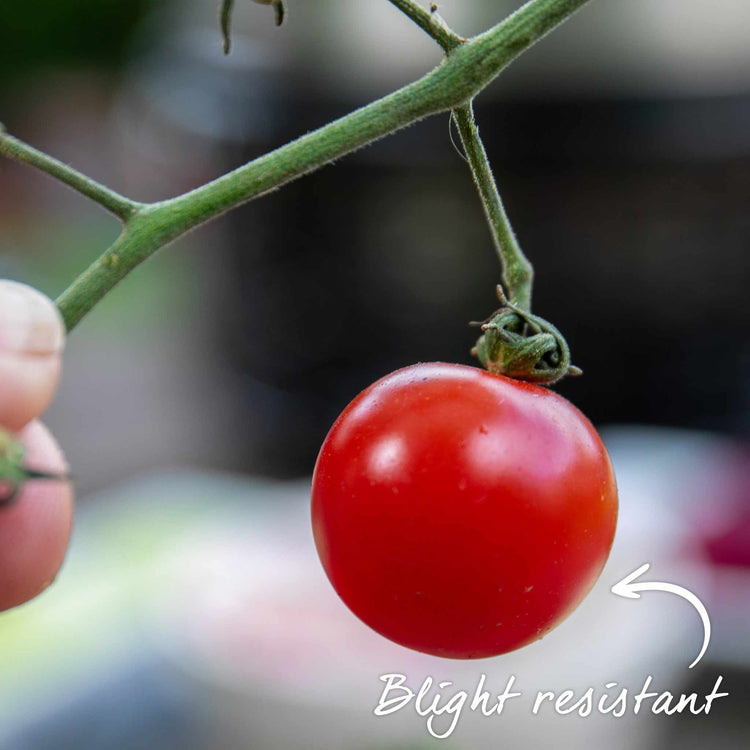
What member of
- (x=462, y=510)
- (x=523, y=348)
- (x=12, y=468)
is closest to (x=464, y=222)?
(x=523, y=348)

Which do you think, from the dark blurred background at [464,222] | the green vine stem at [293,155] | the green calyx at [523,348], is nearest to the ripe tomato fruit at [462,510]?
the green calyx at [523,348]

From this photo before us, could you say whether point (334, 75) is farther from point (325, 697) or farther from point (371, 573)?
point (371, 573)

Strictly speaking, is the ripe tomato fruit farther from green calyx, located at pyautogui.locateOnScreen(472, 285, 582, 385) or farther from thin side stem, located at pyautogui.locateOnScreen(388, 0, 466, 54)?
thin side stem, located at pyautogui.locateOnScreen(388, 0, 466, 54)

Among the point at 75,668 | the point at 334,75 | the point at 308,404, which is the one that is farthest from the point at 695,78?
the point at 75,668

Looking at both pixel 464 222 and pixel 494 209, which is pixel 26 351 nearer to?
pixel 494 209

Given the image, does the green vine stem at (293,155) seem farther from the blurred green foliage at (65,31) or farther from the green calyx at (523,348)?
the blurred green foliage at (65,31)

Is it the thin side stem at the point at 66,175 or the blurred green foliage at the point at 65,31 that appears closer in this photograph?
the thin side stem at the point at 66,175
